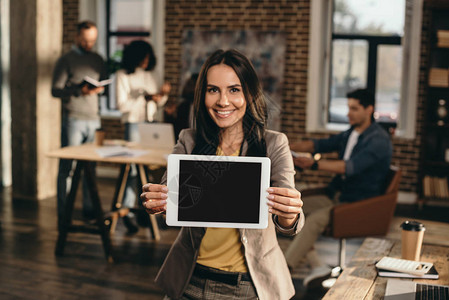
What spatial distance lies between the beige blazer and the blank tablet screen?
0.23m

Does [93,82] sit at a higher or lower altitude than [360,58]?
lower

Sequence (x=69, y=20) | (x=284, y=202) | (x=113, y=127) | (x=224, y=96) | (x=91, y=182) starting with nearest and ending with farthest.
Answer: (x=284, y=202)
(x=224, y=96)
(x=91, y=182)
(x=113, y=127)
(x=69, y=20)

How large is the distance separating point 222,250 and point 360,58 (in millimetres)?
5465

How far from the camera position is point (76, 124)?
17.5ft

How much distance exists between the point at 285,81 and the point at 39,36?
2.88 meters

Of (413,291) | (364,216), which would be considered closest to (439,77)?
(364,216)

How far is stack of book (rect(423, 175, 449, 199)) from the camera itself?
251 inches

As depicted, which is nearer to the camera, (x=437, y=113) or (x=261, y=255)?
(x=261, y=255)

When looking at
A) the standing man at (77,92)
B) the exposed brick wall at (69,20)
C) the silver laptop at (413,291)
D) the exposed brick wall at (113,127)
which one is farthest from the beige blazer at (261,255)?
the exposed brick wall at (69,20)

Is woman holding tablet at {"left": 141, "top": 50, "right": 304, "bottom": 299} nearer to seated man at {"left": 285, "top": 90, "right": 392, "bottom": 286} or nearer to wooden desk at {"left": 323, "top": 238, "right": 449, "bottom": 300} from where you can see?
wooden desk at {"left": 323, "top": 238, "right": 449, "bottom": 300}

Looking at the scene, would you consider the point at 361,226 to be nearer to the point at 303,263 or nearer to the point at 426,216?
the point at 303,263

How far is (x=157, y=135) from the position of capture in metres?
4.70

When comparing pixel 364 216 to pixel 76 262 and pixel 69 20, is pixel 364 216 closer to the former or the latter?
pixel 76 262

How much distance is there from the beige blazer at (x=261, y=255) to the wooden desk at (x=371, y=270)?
0.18m
